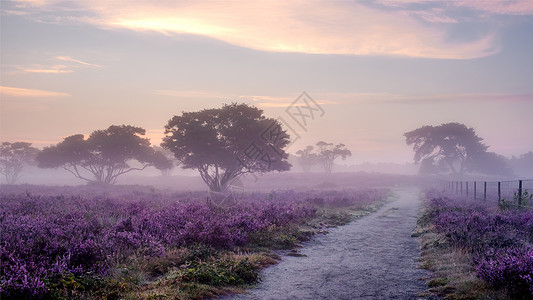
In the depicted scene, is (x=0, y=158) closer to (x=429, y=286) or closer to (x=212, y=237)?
(x=212, y=237)

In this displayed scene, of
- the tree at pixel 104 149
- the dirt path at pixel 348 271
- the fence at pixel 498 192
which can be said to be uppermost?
the tree at pixel 104 149

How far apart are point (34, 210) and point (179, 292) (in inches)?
457

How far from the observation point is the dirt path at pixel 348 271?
764 cm

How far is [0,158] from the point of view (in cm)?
8031

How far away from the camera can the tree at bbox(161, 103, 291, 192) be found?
33812mm

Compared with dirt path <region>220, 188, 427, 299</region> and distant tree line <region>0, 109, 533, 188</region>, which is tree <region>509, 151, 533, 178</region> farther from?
dirt path <region>220, 188, 427, 299</region>

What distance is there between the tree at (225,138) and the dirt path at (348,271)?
19852mm

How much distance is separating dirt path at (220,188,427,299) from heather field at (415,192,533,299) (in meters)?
0.57

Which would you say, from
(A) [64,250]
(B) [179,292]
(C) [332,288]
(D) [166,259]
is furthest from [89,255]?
(C) [332,288]

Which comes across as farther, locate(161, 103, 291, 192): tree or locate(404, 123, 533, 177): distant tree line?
locate(404, 123, 533, 177): distant tree line

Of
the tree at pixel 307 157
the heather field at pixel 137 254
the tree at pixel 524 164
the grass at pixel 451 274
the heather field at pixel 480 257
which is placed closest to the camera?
the heather field at pixel 137 254

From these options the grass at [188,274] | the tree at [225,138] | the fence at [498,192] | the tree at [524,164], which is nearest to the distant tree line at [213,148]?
the tree at [225,138]

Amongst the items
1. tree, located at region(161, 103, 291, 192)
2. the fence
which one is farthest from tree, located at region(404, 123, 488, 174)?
tree, located at region(161, 103, 291, 192)

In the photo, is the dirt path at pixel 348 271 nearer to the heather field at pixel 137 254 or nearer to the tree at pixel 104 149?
the heather field at pixel 137 254
